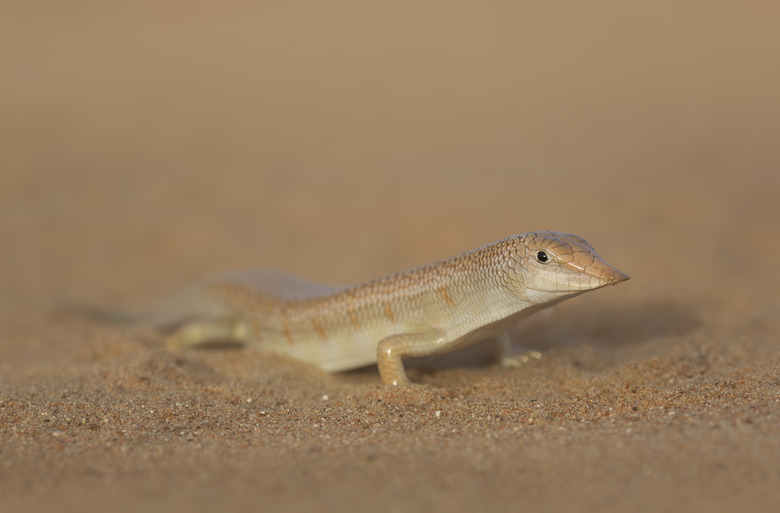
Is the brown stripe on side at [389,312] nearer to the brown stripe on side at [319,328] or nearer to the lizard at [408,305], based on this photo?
the lizard at [408,305]

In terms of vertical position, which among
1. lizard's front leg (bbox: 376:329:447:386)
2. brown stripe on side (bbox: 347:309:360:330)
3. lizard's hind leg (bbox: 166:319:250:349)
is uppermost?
lizard's hind leg (bbox: 166:319:250:349)

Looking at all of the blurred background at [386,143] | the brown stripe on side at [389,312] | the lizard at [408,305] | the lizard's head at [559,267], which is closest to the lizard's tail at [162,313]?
the lizard at [408,305]

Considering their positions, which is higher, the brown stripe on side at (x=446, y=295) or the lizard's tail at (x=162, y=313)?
the lizard's tail at (x=162, y=313)

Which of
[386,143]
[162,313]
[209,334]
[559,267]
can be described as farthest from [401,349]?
[386,143]

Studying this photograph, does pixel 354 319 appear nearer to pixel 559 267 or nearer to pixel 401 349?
pixel 401 349

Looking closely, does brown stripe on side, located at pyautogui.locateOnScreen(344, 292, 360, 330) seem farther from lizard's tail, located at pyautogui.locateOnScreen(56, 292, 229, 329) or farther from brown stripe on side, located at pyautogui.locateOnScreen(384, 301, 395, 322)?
lizard's tail, located at pyautogui.locateOnScreen(56, 292, 229, 329)

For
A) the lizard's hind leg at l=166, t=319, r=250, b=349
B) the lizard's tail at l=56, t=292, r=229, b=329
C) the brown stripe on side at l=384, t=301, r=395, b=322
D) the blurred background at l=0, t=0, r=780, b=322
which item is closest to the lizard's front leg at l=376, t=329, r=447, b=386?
the brown stripe on side at l=384, t=301, r=395, b=322
